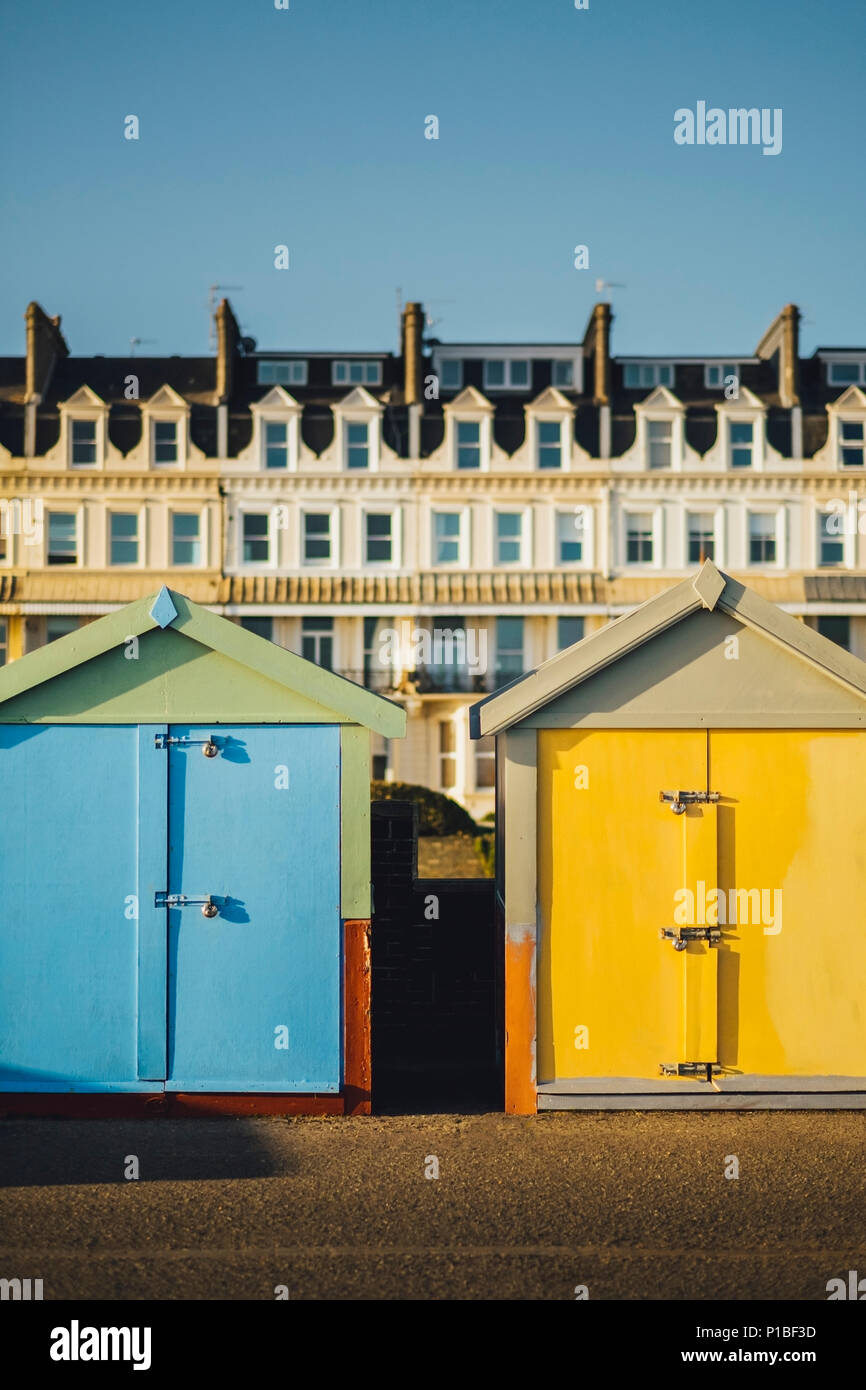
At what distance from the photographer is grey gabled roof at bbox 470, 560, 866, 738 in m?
8.32

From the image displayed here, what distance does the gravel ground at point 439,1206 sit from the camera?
232 inches

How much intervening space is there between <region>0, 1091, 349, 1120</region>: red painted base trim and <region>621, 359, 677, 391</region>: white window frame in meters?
40.8

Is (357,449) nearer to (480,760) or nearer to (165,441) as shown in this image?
(165,441)

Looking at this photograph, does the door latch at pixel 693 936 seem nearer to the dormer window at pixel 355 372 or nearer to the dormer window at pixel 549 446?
the dormer window at pixel 549 446

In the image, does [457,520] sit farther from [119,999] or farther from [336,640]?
[119,999]

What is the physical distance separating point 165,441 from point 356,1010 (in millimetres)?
37335

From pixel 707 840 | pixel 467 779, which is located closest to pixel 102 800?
pixel 707 840

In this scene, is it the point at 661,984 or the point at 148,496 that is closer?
the point at 661,984

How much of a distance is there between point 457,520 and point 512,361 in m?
7.30

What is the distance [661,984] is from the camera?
27.3 ft

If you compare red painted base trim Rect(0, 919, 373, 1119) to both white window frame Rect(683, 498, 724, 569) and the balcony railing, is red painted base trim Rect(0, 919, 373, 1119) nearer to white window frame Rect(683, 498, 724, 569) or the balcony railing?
the balcony railing

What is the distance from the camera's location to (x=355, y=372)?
45.8m

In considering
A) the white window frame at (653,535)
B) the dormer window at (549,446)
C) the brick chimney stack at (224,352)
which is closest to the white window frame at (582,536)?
the white window frame at (653,535)
